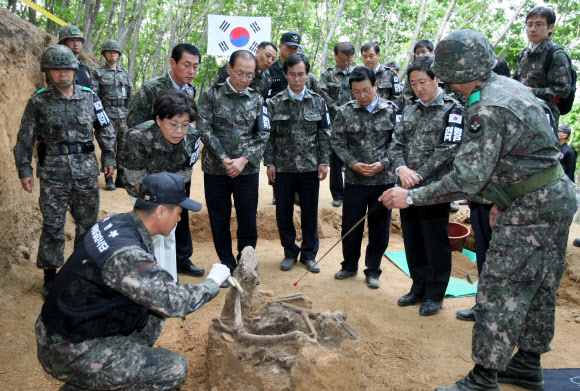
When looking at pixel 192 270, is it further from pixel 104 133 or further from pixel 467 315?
pixel 467 315

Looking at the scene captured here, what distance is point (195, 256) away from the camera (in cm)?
528

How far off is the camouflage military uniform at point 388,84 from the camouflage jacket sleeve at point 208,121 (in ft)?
8.71

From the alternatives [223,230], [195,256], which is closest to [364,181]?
[223,230]

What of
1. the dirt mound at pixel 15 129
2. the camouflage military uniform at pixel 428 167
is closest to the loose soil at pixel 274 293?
the dirt mound at pixel 15 129

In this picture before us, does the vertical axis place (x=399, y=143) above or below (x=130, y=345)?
above

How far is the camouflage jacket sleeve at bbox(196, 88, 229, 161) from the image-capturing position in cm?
403

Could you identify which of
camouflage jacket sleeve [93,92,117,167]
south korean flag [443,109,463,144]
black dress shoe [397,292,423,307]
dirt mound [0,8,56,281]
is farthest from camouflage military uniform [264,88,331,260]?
dirt mound [0,8,56,281]

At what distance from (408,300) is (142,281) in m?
2.78

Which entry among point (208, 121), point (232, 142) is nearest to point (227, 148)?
point (232, 142)

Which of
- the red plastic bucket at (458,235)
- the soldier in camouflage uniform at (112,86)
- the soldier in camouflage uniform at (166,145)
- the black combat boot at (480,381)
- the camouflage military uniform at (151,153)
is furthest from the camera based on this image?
the soldier in camouflage uniform at (112,86)

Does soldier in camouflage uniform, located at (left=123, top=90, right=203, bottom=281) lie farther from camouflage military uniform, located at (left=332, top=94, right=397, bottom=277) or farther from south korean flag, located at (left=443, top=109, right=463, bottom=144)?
south korean flag, located at (left=443, top=109, right=463, bottom=144)

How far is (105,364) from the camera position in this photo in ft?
6.92

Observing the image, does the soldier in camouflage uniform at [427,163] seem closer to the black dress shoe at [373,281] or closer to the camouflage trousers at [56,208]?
the black dress shoe at [373,281]

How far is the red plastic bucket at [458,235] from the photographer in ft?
17.2
